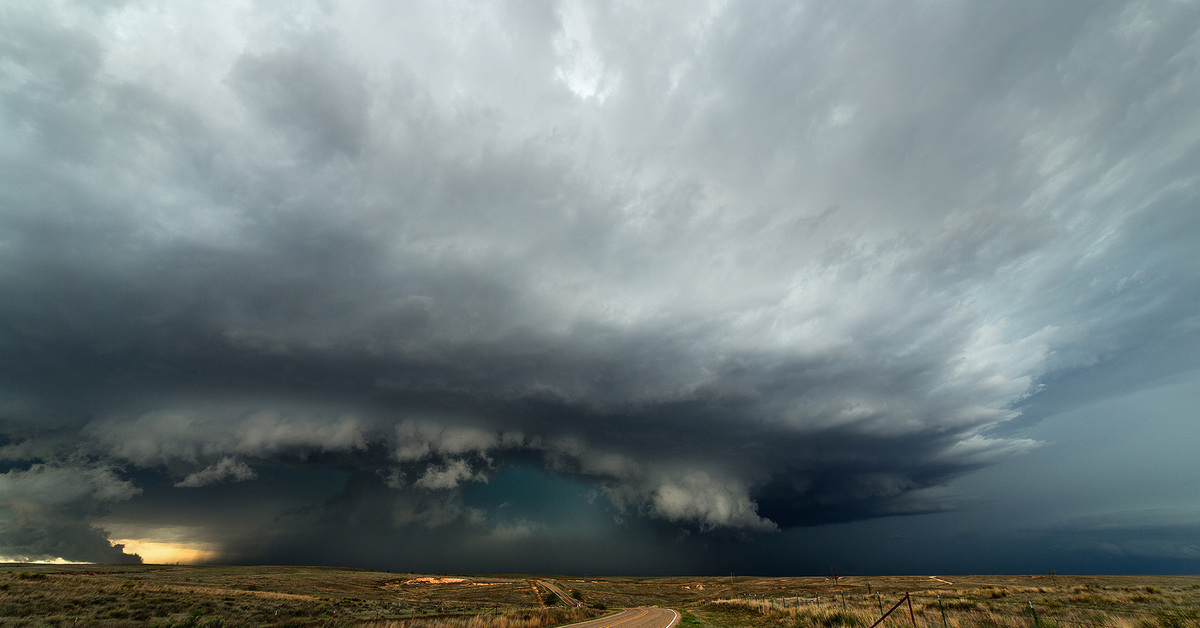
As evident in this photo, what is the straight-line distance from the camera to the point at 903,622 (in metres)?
27.1

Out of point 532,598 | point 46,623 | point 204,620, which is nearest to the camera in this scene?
point 46,623

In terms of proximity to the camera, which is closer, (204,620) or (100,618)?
(100,618)

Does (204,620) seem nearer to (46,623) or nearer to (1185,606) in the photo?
(46,623)

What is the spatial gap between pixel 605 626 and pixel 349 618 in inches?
723

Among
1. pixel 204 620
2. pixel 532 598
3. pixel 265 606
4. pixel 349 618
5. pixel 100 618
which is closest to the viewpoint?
pixel 100 618

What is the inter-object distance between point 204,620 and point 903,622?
41346mm

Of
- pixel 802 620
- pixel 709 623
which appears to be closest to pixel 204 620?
pixel 709 623

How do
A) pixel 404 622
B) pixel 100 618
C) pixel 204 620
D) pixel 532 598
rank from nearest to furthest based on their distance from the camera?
pixel 100 618 < pixel 204 620 < pixel 404 622 < pixel 532 598

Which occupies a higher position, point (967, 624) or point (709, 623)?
point (967, 624)

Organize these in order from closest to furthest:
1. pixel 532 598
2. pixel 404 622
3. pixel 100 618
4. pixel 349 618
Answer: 1. pixel 100 618
2. pixel 404 622
3. pixel 349 618
4. pixel 532 598

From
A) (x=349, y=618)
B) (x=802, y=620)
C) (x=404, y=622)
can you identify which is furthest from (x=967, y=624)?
(x=349, y=618)

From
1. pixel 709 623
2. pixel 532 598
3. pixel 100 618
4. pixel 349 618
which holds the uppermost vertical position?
pixel 100 618

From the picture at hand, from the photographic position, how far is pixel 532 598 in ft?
229

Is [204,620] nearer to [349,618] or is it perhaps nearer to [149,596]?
[349,618]
